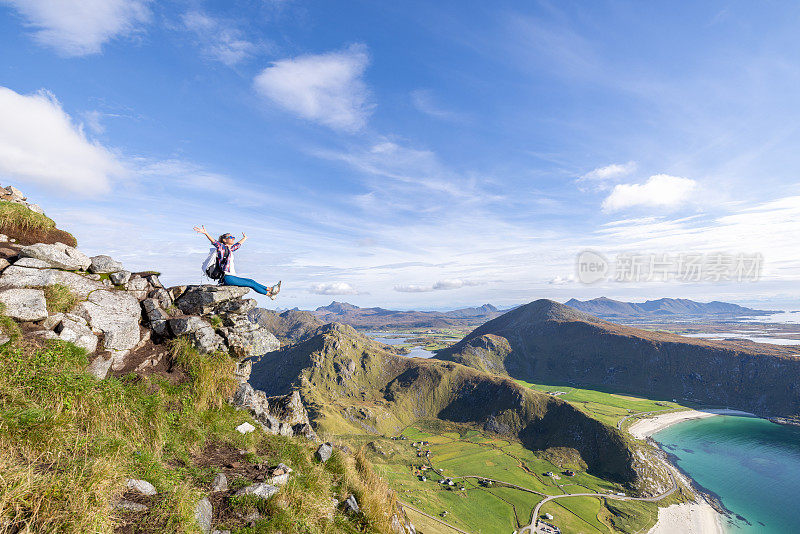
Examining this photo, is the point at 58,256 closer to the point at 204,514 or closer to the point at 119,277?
the point at 119,277

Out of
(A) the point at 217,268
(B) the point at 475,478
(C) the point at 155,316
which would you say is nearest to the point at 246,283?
(A) the point at 217,268

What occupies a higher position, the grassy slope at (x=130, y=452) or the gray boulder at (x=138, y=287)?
the gray boulder at (x=138, y=287)

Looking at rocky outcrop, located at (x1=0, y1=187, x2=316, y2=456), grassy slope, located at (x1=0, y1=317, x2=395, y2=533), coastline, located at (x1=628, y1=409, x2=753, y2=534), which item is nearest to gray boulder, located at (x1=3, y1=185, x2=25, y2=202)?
rocky outcrop, located at (x1=0, y1=187, x2=316, y2=456)

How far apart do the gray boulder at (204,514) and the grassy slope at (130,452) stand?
261mm

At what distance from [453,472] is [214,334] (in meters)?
149

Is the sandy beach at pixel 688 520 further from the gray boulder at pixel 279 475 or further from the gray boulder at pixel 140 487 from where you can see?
the gray boulder at pixel 140 487

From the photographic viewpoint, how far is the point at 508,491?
4653 inches

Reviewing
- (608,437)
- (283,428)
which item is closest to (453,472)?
(608,437)

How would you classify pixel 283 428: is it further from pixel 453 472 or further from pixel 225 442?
pixel 453 472

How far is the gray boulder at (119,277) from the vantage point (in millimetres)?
14945

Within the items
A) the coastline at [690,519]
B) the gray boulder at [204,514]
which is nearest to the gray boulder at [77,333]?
the gray boulder at [204,514]

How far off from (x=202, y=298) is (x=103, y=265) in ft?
15.1

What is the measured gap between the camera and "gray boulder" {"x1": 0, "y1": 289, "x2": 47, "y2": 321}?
423 inches

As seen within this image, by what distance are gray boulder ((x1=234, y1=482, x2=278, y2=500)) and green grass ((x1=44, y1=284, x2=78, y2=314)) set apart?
10.4 meters
